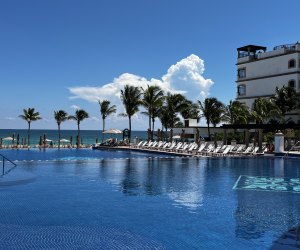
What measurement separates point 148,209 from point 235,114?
3542 cm

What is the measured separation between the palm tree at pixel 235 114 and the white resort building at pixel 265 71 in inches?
222

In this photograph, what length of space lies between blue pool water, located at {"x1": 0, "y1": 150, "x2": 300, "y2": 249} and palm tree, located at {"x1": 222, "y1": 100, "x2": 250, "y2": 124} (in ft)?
81.7

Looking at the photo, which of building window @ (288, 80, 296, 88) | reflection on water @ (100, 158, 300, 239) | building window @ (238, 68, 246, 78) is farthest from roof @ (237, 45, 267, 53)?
reflection on water @ (100, 158, 300, 239)

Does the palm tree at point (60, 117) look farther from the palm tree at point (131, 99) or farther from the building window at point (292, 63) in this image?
the building window at point (292, 63)

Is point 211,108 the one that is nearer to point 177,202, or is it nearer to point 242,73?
point 242,73

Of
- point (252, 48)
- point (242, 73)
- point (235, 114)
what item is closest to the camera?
point (235, 114)

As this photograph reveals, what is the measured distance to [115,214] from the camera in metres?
10.5

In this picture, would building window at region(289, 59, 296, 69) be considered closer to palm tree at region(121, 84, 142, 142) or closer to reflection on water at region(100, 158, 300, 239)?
palm tree at region(121, 84, 142, 142)

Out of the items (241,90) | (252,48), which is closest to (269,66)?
(252,48)

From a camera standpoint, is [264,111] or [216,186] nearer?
[216,186]

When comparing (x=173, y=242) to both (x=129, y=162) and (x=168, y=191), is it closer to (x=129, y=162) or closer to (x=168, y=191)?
(x=168, y=191)

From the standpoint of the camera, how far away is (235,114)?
4497 cm

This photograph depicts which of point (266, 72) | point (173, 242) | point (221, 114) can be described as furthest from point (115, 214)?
point (266, 72)

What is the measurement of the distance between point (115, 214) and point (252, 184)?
24.3 feet
